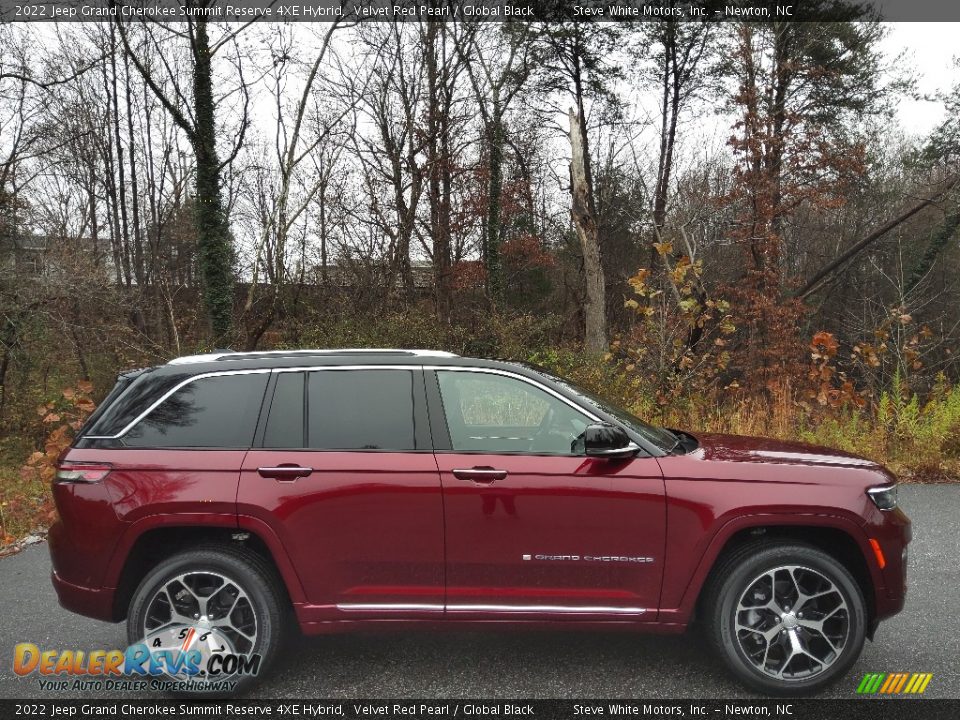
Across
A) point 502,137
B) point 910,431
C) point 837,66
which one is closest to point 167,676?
point 910,431

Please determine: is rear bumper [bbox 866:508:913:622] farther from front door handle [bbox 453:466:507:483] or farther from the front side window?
front door handle [bbox 453:466:507:483]

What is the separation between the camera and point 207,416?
11.6 feet

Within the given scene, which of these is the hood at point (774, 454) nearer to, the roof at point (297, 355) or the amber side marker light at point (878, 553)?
the amber side marker light at point (878, 553)

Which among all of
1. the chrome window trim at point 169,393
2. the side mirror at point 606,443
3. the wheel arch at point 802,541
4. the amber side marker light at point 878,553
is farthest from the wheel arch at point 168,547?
the amber side marker light at point 878,553

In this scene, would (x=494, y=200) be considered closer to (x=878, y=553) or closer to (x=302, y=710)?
(x=878, y=553)

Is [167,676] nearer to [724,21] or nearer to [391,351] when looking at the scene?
[391,351]

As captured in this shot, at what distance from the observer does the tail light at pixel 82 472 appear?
3.40 metres

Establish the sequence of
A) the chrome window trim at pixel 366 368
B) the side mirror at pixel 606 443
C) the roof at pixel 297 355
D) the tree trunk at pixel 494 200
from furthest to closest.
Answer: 1. the tree trunk at pixel 494 200
2. the roof at pixel 297 355
3. the chrome window trim at pixel 366 368
4. the side mirror at pixel 606 443

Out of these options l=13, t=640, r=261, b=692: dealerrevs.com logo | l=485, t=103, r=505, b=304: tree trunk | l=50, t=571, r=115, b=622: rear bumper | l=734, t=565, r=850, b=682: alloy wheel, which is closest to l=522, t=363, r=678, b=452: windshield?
l=734, t=565, r=850, b=682: alloy wheel

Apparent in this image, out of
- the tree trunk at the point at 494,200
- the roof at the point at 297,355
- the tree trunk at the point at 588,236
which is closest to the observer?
the roof at the point at 297,355

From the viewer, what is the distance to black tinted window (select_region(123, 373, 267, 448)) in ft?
11.4

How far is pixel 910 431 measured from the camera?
8.27m

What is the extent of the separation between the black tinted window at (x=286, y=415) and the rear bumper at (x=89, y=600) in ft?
3.61

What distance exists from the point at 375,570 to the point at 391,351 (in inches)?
47.4
